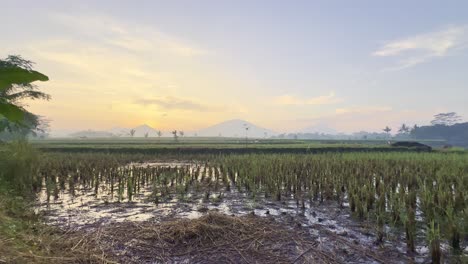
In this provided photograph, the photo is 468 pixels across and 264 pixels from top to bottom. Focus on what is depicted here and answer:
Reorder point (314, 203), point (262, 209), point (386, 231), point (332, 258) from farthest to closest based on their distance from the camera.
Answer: point (314, 203), point (262, 209), point (386, 231), point (332, 258)

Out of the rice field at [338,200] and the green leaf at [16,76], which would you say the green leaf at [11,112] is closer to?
the green leaf at [16,76]

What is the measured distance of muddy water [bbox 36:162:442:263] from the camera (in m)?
6.15

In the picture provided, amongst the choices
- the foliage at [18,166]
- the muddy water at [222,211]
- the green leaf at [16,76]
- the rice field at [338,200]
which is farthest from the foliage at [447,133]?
the green leaf at [16,76]

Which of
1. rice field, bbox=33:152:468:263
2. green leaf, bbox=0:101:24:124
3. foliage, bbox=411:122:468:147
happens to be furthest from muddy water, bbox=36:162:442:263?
foliage, bbox=411:122:468:147

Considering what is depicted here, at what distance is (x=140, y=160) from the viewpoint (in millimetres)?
24094

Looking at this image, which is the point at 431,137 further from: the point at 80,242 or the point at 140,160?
the point at 80,242

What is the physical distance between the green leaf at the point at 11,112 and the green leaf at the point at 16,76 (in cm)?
13

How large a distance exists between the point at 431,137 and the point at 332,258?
142292 mm

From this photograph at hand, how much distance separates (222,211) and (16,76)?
708 cm

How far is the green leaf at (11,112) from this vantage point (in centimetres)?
211

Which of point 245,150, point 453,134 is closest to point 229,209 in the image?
point 245,150

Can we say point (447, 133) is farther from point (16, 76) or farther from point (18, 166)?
point (16, 76)

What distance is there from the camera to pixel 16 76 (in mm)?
2074

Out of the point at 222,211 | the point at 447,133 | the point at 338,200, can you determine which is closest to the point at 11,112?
the point at 222,211
